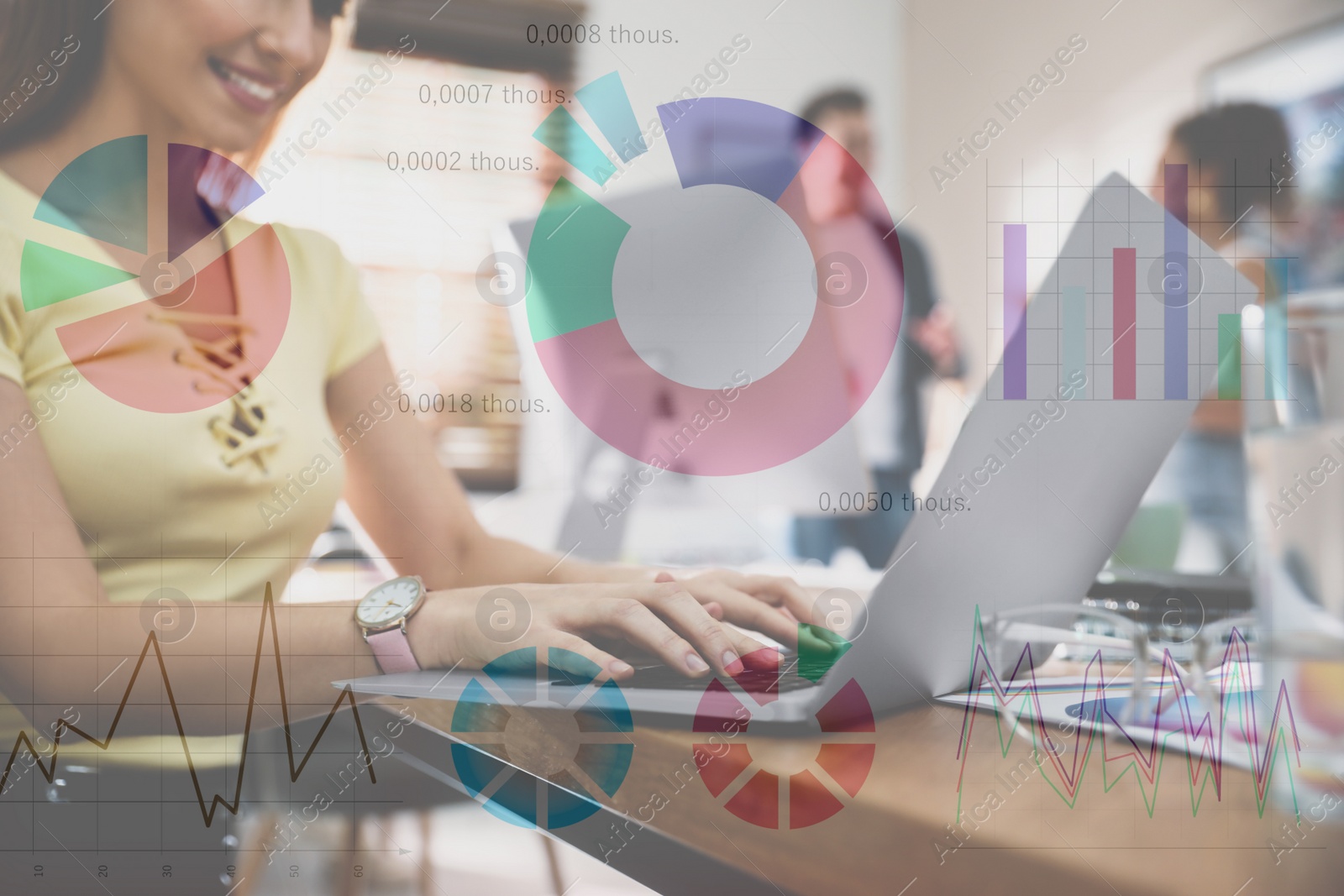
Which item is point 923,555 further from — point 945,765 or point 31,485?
point 31,485

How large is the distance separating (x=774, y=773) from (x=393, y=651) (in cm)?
35

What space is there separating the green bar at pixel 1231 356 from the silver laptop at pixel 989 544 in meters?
0.10

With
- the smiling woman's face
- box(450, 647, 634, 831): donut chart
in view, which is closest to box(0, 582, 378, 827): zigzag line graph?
box(450, 647, 634, 831): donut chart

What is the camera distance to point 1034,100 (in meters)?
0.83

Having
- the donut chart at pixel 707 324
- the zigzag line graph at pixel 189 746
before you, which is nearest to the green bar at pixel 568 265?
the donut chart at pixel 707 324

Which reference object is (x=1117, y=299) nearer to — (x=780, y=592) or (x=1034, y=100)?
(x=1034, y=100)

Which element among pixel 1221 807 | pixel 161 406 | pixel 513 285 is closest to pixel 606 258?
pixel 513 285

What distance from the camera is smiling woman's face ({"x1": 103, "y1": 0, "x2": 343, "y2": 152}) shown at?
2.54 feet

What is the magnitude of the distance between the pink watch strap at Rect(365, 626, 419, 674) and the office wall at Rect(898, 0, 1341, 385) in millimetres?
591

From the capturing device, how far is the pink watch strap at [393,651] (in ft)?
2.19

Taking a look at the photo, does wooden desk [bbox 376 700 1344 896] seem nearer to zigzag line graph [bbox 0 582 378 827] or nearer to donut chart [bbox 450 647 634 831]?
donut chart [bbox 450 647 634 831]

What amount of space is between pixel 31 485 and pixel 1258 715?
3.12 feet

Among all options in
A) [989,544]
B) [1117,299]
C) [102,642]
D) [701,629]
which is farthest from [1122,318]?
[102,642]

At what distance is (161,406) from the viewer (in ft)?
2.47
